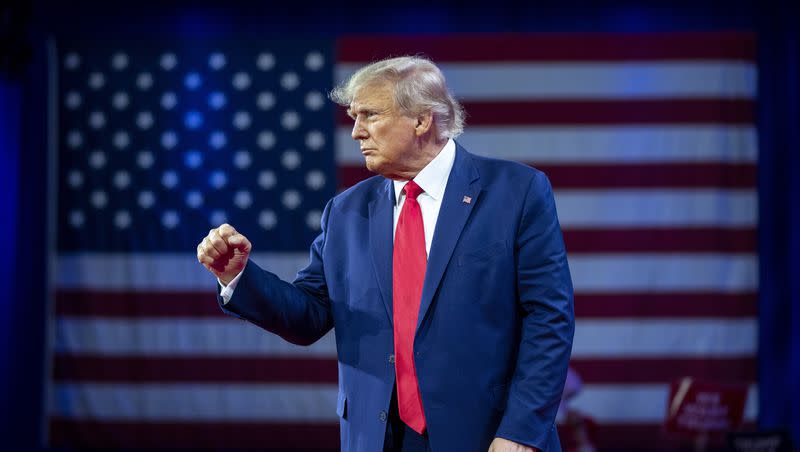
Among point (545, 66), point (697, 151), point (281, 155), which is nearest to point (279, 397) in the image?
point (281, 155)

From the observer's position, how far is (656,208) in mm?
4840

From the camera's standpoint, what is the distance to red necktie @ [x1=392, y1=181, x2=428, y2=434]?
167 centimetres

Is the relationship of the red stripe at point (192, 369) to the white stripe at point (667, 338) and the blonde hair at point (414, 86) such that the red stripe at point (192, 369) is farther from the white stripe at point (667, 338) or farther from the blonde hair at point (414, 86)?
the blonde hair at point (414, 86)

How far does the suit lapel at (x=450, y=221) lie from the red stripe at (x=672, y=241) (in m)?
3.15

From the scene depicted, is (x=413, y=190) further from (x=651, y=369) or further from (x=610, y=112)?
(x=651, y=369)

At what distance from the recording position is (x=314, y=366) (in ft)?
16.2

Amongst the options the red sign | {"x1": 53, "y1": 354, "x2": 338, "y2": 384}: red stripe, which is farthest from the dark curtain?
{"x1": 53, "y1": 354, "x2": 338, "y2": 384}: red stripe

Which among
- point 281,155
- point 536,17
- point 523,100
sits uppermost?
point 536,17

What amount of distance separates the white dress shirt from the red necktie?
0.6 inches

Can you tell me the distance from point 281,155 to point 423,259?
11.0 feet

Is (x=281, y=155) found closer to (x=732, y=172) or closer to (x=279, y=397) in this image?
(x=279, y=397)

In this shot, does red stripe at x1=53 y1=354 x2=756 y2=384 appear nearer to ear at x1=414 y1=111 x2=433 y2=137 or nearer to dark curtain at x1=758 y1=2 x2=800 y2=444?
dark curtain at x1=758 y1=2 x2=800 y2=444

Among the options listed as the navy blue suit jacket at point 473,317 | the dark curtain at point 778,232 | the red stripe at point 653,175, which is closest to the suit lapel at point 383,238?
the navy blue suit jacket at point 473,317

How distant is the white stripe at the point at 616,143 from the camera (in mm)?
4816
